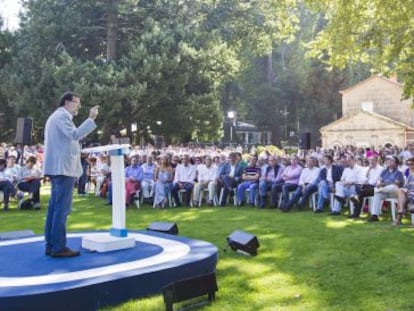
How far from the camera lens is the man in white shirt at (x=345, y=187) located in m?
10.9

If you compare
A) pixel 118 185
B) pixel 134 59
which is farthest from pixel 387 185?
pixel 134 59

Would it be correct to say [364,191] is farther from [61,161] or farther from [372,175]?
[61,161]

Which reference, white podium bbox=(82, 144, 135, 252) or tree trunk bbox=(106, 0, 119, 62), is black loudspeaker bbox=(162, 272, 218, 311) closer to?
white podium bbox=(82, 144, 135, 252)

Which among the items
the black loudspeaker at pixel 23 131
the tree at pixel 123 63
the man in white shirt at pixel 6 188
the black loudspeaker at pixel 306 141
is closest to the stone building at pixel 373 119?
the tree at pixel 123 63

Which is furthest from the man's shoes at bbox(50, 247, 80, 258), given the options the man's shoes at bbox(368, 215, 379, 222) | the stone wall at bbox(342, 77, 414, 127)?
the stone wall at bbox(342, 77, 414, 127)

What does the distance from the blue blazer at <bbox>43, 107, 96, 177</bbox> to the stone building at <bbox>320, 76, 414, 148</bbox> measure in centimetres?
2911

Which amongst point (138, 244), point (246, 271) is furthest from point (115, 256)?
point (246, 271)

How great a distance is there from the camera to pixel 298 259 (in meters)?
6.83

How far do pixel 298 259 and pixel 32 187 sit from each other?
7.95 m

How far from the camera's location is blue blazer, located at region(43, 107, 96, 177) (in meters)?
5.45

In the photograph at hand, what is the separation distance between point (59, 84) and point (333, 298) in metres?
21.0

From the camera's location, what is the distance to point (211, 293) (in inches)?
201

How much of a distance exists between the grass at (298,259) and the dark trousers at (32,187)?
1.05 meters

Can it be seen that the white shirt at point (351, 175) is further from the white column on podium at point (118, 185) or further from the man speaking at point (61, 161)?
the man speaking at point (61, 161)
